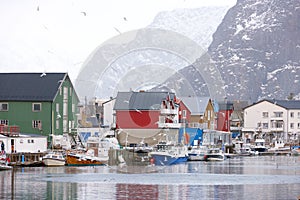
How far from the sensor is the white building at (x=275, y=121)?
162625 millimetres

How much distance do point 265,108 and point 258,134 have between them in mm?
5761

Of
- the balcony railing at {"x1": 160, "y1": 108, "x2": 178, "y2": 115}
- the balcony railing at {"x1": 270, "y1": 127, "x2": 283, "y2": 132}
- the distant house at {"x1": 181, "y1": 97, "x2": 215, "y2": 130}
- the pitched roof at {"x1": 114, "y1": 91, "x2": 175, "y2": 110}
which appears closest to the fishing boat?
the balcony railing at {"x1": 160, "y1": 108, "x2": 178, "y2": 115}

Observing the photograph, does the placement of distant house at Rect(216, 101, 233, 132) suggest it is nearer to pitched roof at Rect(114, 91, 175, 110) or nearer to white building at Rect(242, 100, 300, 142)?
white building at Rect(242, 100, 300, 142)

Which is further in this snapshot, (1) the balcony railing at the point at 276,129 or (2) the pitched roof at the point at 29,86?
(1) the balcony railing at the point at 276,129

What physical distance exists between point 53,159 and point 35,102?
15.3 m

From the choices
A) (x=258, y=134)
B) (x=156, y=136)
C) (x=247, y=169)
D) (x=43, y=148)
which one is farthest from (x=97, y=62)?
(x=258, y=134)

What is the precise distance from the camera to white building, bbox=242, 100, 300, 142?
6403 inches

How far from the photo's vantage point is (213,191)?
55406 mm

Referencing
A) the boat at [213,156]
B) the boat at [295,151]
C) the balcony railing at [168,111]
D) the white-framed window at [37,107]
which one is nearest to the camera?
the white-framed window at [37,107]

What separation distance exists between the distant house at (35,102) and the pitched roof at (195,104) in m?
32.4

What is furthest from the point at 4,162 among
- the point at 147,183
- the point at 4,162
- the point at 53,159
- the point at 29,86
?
the point at 29,86

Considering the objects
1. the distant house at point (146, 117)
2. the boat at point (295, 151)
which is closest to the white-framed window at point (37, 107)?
the distant house at point (146, 117)

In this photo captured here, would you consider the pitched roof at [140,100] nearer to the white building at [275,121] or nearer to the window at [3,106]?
the window at [3,106]

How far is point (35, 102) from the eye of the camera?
96.5 meters
